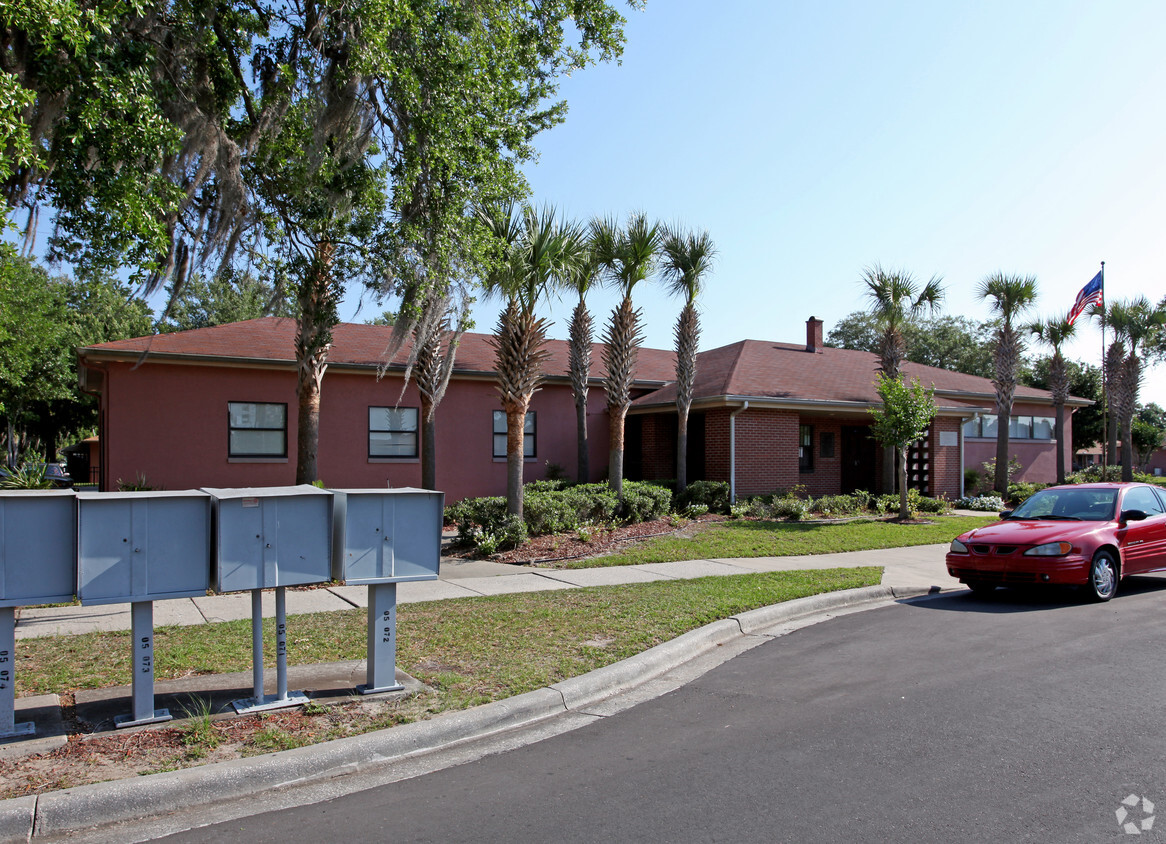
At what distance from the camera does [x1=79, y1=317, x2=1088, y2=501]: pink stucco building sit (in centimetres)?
1650

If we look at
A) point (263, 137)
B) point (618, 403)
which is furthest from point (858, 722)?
point (618, 403)

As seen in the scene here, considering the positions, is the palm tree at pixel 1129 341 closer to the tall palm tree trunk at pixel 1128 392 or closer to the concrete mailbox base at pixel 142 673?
the tall palm tree trunk at pixel 1128 392

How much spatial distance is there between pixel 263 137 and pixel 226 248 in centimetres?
145

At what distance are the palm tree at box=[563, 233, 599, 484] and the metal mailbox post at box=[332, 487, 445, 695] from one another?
33.8ft

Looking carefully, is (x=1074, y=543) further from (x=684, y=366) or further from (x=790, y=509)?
(x=684, y=366)

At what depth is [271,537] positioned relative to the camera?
5.47 metres

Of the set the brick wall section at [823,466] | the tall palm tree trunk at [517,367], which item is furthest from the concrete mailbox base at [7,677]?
the brick wall section at [823,466]

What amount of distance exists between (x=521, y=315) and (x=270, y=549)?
9281mm

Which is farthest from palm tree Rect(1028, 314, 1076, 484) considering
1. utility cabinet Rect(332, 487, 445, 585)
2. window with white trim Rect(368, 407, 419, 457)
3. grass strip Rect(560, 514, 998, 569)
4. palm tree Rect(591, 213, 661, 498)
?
utility cabinet Rect(332, 487, 445, 585)

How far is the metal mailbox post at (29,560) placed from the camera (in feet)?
15.6

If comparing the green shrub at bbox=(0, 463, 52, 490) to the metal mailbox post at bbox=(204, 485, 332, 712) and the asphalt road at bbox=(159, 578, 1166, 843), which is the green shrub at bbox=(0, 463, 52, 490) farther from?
the asphalt road at bbox=(159, 578, 1166, 843)

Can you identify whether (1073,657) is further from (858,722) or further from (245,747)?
(245,747)

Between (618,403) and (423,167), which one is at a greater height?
(423,167)

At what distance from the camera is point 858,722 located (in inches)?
216
